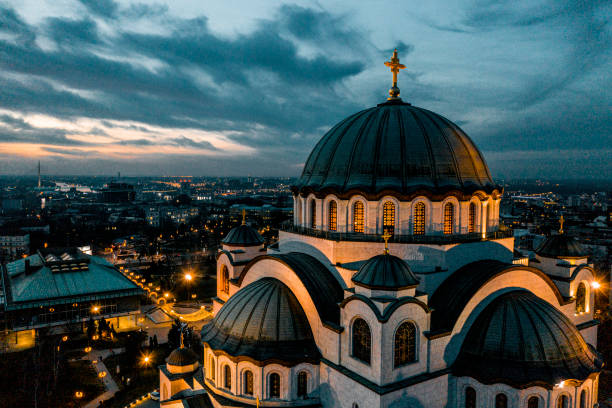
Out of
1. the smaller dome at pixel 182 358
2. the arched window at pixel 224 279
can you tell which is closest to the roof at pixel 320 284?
the smaller dome at pixel 182 358

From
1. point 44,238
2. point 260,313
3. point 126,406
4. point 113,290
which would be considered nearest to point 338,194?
point 260,313

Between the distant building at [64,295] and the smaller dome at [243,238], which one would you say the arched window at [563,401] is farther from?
the distant building at [64,295]

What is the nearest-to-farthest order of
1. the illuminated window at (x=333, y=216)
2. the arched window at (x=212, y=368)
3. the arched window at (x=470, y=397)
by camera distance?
the arched window at (x=470, y=397), the arched window at (x=212, y=368), the illuminated window at (x=333, y=216)

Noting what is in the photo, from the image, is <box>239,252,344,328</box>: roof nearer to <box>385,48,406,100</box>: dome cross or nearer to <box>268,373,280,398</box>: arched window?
<box>268,373,280,398</box>: arched window

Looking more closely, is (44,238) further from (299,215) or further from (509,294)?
(509,294)

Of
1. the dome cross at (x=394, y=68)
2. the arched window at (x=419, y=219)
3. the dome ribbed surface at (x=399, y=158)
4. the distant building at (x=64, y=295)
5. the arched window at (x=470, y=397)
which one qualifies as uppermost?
the dome cross at (x=394, y=68)

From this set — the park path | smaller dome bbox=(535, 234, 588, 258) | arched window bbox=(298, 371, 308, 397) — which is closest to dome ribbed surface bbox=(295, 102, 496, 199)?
smaller dome bbox=(535, 234, 588, 258)
